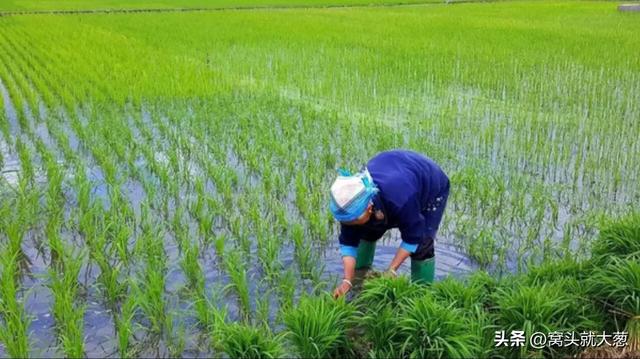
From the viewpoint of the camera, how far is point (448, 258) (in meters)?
4.22

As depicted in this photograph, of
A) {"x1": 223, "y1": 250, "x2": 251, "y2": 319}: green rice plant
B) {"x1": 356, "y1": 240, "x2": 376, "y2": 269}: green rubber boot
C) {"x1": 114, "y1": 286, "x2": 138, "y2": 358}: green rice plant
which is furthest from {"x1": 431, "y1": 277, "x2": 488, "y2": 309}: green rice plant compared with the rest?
{"x1": 114, "y1": 286, "x2": 138, "y2": 358}: green rice plant

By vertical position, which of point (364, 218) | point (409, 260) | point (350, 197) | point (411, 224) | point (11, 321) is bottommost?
point (409, 260)

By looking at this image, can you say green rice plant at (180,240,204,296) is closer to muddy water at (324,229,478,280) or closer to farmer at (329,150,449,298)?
muddy water at (324,229,478,280)

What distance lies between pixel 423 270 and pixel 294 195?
2.02 meters

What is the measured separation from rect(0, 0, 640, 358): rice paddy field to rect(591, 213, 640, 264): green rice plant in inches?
0.5

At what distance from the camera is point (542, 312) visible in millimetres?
2895

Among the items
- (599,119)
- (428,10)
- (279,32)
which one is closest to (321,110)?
(599,119)

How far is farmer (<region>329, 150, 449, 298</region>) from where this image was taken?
274 cm

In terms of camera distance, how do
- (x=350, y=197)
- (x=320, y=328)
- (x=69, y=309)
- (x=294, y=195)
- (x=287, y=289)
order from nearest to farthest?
(x=350, y=197) → (x=320, y=328) → (x=69, y=309) → (x=287, y=289) → (x=294, y=195)

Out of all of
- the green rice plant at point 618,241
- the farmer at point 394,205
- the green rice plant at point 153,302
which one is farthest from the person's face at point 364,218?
the green rice plant at point 618,241

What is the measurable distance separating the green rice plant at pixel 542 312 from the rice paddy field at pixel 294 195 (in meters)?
0.01

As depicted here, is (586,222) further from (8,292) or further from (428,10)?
(428,10)

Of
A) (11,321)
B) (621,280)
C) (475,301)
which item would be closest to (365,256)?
(475,301)

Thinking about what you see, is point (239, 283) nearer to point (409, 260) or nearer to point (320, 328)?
point (320, 328)
